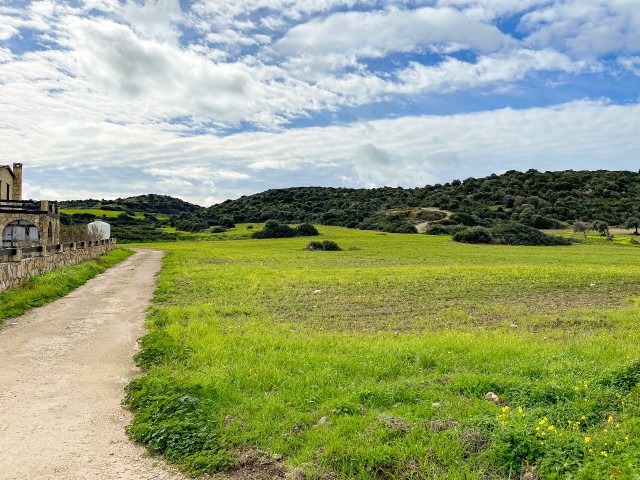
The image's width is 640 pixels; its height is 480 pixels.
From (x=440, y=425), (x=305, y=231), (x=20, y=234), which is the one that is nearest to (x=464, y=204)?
(x=305, y=231)

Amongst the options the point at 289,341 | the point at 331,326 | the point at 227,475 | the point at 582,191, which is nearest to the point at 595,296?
the point at 331,326

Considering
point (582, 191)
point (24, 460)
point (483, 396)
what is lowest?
point (24, 460)

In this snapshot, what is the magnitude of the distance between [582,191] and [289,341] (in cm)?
10615

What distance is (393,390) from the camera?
702 centimetres

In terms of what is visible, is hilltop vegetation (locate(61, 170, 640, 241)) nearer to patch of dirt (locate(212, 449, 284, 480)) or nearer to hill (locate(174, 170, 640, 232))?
hill (locate(174, 170, 640, 232))

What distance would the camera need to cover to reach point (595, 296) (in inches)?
700

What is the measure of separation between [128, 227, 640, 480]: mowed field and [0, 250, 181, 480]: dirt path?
0.42m

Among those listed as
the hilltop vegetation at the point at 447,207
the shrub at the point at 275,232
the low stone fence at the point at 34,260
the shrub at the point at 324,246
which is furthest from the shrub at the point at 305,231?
the low stone fence at the point at 34,260

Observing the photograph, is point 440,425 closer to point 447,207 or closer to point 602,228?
point 602,228

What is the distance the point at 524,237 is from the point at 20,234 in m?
51.3

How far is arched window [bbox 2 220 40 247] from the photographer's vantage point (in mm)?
38469

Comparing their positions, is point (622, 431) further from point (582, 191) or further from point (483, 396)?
point (582, 191)

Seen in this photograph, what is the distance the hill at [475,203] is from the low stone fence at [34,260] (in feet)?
165

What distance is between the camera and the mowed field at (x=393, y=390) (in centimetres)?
531
